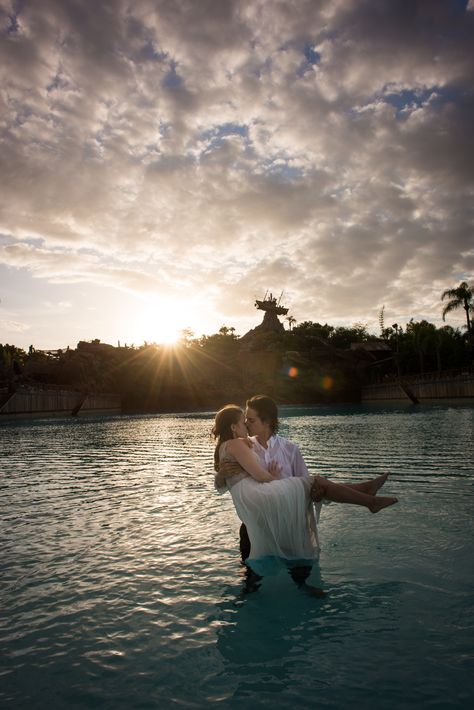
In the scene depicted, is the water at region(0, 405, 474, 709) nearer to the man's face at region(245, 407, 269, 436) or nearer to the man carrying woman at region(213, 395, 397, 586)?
the man carrying woman at region(213, 395, 397, 586)

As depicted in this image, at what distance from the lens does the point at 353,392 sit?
84562 millimetres

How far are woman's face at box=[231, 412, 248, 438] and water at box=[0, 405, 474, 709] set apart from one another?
1.47 metres

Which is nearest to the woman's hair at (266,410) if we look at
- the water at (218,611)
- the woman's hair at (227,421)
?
the woman's hair at (227,421)

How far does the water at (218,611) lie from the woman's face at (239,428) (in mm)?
1475

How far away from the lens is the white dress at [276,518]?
4570 millimetres

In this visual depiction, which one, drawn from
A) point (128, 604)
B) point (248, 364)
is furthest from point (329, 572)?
point (248, 364)

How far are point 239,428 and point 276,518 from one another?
2.88 feet

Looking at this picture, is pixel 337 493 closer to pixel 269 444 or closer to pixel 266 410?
pixel 269 444

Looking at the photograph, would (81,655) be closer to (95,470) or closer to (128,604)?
(128,604)

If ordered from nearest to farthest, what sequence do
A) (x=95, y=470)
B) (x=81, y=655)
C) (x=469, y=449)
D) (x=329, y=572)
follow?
(x=81, y=655) < (x=329, y=572) < (x=95, y=470) < (x=469, y=449)

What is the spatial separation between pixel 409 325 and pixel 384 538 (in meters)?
91.3

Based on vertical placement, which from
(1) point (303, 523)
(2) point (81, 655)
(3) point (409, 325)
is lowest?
(2) point (81, 655)

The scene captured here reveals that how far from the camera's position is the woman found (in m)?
4.57

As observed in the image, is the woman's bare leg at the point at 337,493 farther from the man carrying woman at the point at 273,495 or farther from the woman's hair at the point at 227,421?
the woman's hair at the point at 227,421
